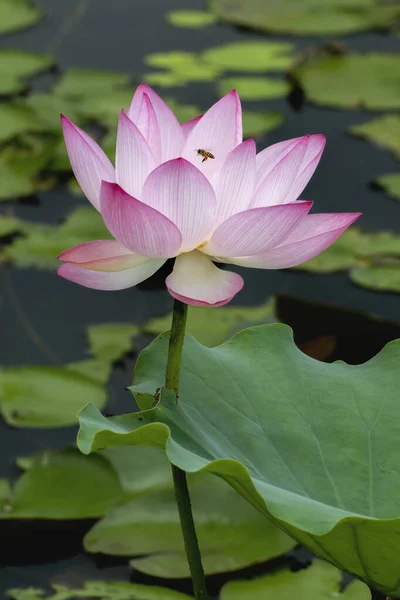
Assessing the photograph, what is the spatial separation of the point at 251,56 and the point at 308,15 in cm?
49

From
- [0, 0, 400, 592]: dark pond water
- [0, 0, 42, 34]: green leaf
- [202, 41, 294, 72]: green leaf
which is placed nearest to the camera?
[0, 0, 400, 592]: dark pond water

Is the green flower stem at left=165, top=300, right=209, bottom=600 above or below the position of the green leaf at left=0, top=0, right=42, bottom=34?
above

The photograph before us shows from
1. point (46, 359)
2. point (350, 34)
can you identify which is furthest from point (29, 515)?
point (350, 34)

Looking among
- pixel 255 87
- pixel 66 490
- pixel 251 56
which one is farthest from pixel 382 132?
pixel 66 490

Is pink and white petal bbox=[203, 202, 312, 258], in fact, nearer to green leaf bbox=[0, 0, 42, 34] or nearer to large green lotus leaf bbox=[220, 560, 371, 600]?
large green lotus leaf bbox=[220, 560, 371, 600]

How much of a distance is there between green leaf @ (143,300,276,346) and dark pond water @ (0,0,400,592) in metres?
0.06

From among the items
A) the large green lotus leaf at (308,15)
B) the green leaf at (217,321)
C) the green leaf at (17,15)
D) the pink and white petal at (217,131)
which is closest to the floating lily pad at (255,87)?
the large green lotus leaf at (308,15)

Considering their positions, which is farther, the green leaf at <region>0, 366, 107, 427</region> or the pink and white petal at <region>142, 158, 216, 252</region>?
the green leaf at <region>0, 366, 107, 427</region>

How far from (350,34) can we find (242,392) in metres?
2.62

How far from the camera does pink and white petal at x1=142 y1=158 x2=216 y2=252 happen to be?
30.6 inches

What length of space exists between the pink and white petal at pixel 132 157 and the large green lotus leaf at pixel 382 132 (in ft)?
5.88

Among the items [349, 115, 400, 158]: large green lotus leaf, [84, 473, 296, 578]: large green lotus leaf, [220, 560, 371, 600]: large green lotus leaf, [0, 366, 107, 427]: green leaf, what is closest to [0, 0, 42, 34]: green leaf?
[349, 115, 400, 158]: large green lotus leaf

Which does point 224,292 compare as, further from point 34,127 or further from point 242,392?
point 34,127

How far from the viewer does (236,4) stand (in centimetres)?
352
